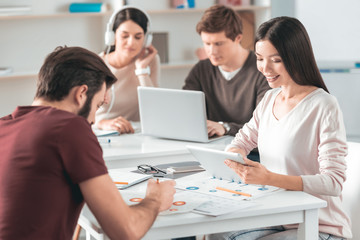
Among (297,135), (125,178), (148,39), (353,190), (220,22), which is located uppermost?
(220,22)

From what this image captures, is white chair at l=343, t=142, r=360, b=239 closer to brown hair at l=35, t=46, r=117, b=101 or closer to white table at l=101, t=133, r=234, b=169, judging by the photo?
white table at l=101, t=133, r=234, b=169

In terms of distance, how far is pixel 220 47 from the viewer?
326cm

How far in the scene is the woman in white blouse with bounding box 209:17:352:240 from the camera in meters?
1.97

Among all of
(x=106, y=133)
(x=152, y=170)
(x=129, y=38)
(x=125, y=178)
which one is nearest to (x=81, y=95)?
(x=125, y=178)

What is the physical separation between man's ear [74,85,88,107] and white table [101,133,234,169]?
3.26 feet

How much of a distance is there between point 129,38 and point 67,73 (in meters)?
1.94

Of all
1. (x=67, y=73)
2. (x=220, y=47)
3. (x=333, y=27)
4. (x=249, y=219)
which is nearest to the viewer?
(x=67, y=73)

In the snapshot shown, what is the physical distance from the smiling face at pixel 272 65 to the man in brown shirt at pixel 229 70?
Answer: 3.16 feet

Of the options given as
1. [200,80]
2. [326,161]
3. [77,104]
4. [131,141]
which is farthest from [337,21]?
[77,104]

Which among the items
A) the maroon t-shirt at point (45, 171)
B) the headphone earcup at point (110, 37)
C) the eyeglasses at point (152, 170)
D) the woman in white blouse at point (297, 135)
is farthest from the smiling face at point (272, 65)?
the headphone earcup at point (110, 37)

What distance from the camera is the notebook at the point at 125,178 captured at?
81.7 inches

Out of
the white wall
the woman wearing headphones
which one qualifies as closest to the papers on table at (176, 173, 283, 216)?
the woman wearing headphones

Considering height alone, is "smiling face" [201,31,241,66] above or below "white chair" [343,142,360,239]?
above

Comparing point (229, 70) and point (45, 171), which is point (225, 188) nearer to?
point (45, 171)
